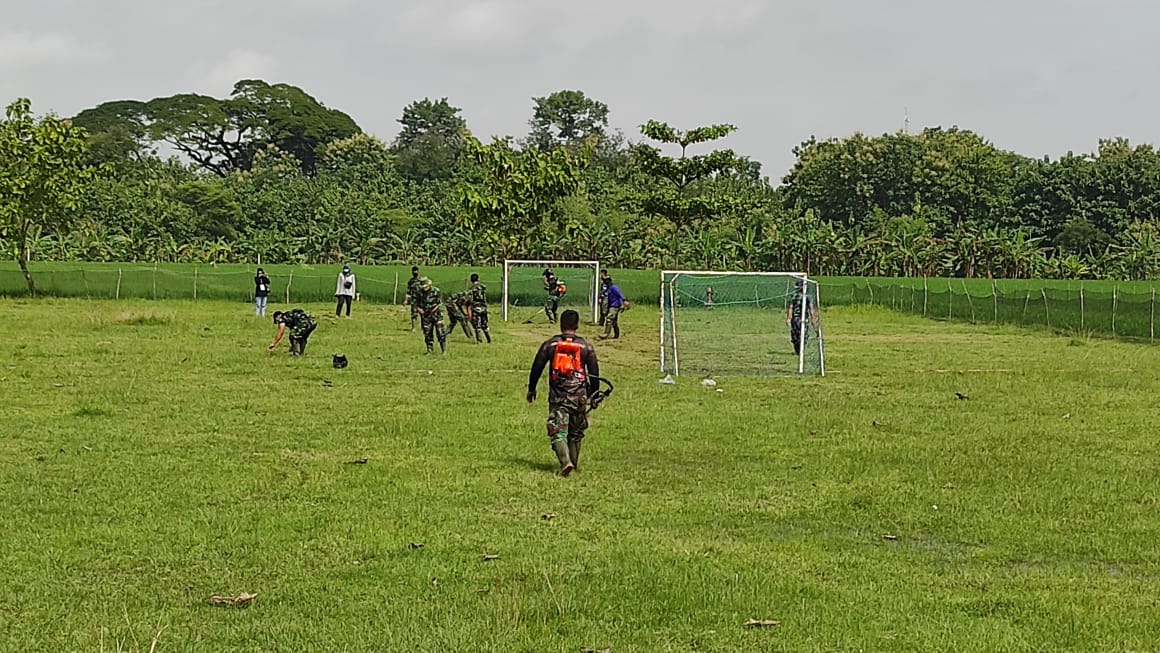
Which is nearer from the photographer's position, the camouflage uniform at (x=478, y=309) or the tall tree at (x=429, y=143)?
the camouflage uniform at (x=478, y=309)

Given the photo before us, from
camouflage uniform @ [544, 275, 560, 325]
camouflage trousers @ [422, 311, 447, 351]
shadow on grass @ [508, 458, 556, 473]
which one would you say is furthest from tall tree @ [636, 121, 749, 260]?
shadow on grass @ [508, 458, 556, 473]

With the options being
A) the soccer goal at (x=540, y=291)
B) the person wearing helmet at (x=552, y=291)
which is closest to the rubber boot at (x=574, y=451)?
the person wearing helmet at (x=552, y=291)

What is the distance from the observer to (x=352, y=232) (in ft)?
214

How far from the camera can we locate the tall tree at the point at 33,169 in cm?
3938

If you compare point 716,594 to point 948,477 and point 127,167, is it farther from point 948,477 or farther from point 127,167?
point 127,167

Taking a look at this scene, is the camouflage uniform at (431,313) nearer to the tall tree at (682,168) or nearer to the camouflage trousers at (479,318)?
the camouflage trousers at (479,318)

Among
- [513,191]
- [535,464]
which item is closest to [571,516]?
[535,464]

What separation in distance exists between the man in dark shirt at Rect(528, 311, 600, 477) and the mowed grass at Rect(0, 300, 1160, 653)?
1.37ft

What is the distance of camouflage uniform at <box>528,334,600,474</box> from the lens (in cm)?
1112

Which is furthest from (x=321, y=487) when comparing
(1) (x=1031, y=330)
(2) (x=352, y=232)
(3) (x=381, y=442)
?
(2) (x=352, y=232)

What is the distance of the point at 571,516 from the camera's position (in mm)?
9445

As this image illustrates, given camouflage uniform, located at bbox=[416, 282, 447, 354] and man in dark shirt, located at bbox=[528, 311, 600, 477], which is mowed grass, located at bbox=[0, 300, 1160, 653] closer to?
man in dark shirt, located at bbox=[528, 311, 600, 477]

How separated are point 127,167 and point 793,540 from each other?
235ft

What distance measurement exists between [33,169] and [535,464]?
32.8m
